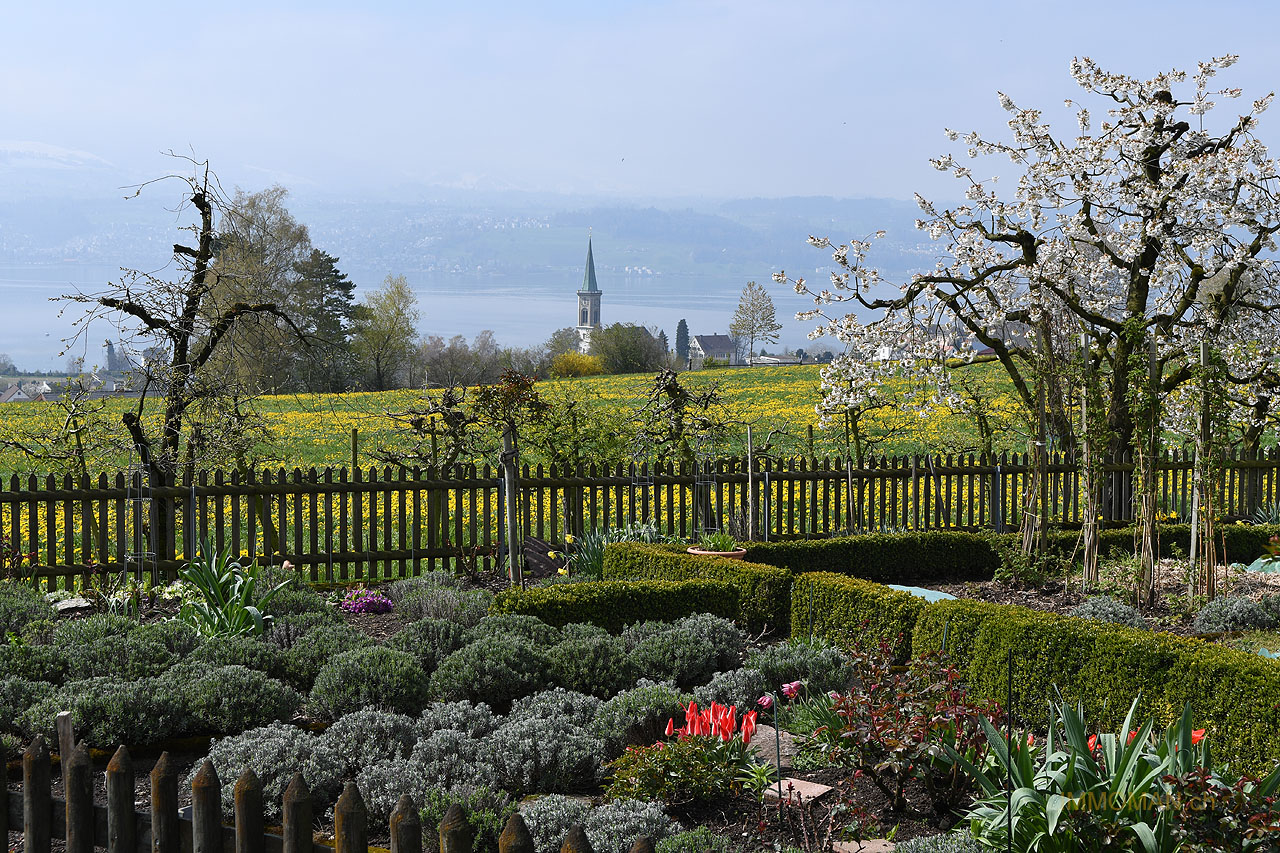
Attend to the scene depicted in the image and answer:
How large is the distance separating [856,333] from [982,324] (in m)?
1.44

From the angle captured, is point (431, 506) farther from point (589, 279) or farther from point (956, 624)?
point (589, 279)

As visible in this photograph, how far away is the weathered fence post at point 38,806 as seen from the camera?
3098 millimetres

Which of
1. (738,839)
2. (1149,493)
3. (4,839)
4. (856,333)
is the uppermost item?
(856,333)

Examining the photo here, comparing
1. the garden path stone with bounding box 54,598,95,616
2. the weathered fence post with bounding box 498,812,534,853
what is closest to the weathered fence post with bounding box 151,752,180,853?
the weathered fence post with bounding box 498,812,534,853

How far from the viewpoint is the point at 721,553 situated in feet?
28.9

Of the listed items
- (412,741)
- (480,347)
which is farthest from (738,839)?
(480,347)

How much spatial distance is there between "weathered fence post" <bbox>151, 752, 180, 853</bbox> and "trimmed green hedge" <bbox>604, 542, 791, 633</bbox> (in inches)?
201

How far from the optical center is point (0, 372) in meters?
35.1

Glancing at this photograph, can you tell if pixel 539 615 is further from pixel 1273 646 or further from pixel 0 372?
pixel 0 372

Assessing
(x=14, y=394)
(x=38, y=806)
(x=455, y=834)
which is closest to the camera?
(x=455, y=834)

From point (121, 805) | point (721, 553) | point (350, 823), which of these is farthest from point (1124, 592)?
point (121, 805)

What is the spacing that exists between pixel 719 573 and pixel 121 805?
5.43m

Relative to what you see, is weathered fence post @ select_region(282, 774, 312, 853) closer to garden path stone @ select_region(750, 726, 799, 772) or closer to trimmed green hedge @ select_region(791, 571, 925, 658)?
garden path stone @ select_region(750, 726, 799, 772)

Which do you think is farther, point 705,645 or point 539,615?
point 539,615
